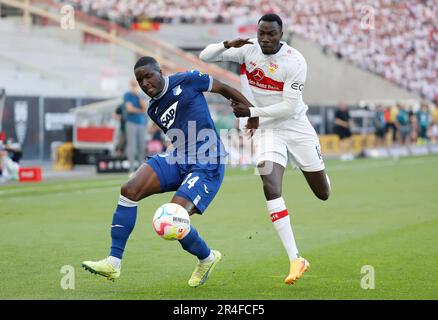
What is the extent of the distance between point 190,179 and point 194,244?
558 mm

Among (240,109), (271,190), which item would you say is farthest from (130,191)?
(271,190)

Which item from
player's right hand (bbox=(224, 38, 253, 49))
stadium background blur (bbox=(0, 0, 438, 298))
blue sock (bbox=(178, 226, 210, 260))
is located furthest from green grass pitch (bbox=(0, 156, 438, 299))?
stadium background blur (bbox=(0, 0, 438, 298))

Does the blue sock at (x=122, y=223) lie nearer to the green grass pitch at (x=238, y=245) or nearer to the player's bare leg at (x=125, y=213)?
the player's bare leg at (x=125, y=213)

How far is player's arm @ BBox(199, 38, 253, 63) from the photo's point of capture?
1001 centimetres

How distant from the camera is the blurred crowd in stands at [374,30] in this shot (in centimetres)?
4656

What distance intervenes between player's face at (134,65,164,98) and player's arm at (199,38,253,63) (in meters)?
1.16

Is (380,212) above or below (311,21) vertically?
below

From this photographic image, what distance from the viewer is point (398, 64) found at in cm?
4941

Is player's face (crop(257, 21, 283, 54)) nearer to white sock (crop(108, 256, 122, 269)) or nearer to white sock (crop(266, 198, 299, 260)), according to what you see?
white sock (crop(266, 198, 299, 260))

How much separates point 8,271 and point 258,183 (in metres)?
12.6

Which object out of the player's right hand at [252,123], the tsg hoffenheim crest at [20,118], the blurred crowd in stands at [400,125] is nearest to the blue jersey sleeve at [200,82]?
the player's right hand at [252,123]

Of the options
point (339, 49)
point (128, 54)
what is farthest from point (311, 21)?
point (128, 54)

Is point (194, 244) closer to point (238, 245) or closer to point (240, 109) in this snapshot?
point (240, 109)
